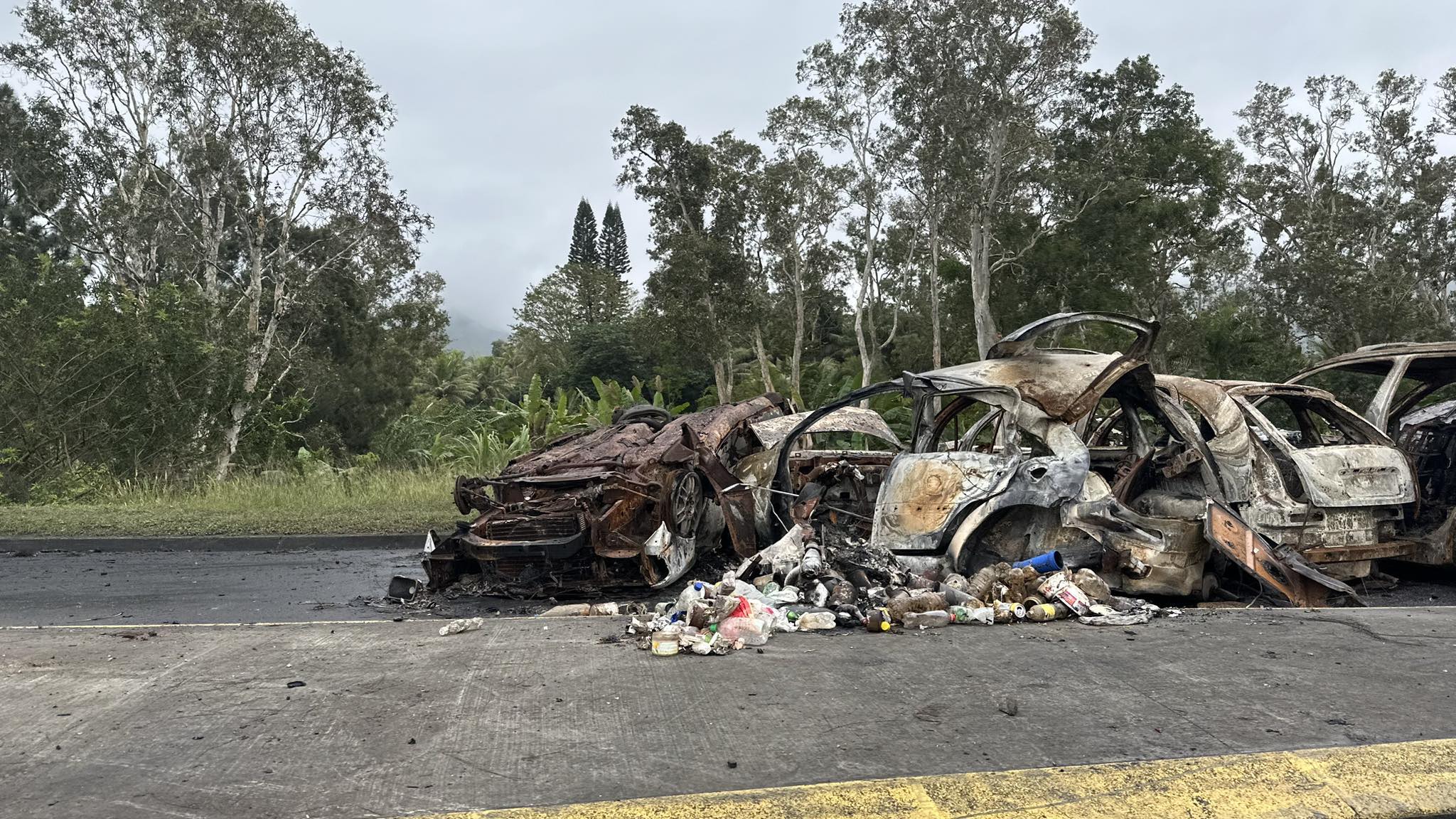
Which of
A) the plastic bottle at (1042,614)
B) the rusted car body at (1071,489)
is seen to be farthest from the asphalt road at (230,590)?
the plastic bottle at (1042,614)

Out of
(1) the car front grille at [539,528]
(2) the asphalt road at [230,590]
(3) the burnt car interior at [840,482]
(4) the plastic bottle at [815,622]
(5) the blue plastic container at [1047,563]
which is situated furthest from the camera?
(3) the burnt car interior at [840,482]

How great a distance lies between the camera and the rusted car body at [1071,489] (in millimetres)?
6051

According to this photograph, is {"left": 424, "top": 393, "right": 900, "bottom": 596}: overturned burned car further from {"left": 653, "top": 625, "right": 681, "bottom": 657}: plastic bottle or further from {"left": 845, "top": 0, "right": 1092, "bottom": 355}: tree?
{"left": 845, "top": 0, "right": 1092, "bottom": 355}: tree

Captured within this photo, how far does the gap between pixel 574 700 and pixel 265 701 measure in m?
1.21

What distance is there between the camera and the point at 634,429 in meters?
8.36

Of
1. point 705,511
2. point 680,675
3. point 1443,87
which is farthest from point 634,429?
point 1443,87

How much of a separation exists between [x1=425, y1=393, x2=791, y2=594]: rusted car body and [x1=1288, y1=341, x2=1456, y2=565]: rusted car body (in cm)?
501

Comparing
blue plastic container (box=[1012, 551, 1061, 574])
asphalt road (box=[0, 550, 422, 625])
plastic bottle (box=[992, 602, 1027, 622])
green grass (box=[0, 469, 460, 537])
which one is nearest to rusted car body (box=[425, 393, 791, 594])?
asphalt road (box=[0, 550, 422, 625])

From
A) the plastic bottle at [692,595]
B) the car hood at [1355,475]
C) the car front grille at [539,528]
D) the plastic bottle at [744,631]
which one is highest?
the car hood at [1355,475]

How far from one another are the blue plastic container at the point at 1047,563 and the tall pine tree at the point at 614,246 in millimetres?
71915

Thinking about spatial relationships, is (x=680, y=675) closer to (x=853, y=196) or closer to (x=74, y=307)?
(x=74, y=307)

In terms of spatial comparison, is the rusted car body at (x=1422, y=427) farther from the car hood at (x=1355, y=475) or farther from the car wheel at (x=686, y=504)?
the car wheel at (x=686, y=504)

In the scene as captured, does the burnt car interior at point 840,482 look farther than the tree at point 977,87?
No

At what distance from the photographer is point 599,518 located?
269 inches
